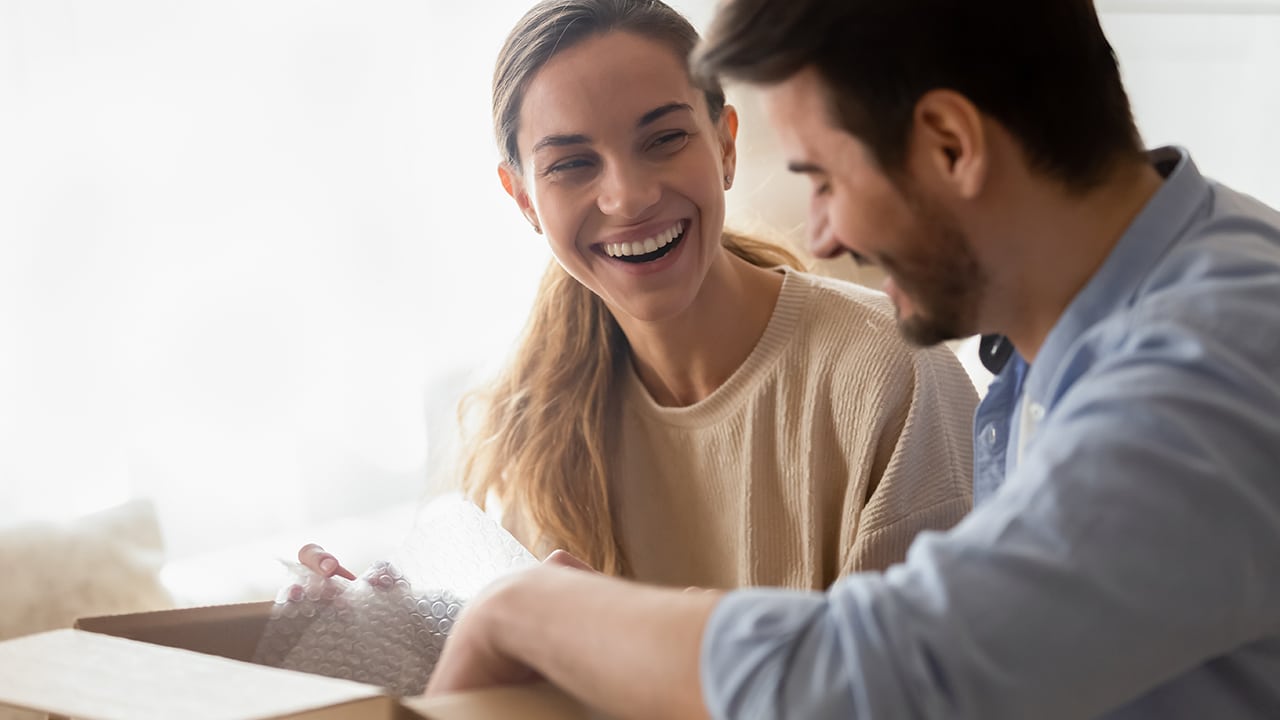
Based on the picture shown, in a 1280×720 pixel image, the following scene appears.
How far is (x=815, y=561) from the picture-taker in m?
1.51

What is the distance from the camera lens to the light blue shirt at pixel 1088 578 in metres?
0.64

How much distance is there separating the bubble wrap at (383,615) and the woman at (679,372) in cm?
40

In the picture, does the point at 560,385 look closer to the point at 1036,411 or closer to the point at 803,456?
the point at 803,456

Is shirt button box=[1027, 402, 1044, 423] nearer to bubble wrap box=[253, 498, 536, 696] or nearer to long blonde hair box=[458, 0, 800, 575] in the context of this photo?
bubble wrap box=[253, 498, 536, 696]

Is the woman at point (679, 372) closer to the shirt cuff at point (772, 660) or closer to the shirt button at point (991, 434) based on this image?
the shirt button at point (991, 434)

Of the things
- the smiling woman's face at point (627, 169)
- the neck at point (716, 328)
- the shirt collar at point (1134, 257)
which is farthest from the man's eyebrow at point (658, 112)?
the shirt collar at point (1134, 257)

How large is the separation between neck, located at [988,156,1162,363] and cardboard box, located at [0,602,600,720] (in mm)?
407

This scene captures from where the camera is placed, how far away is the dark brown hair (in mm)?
791

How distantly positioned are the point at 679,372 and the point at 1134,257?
90 centimetres

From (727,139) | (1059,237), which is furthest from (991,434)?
(727,139)

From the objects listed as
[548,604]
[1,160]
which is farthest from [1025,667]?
[1,160]

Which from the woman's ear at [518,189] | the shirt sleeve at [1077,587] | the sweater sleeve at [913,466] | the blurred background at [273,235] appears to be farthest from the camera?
the blurred background at [273,235]

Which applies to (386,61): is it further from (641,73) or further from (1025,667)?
(1025,667)

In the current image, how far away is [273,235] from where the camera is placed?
2119 mm
